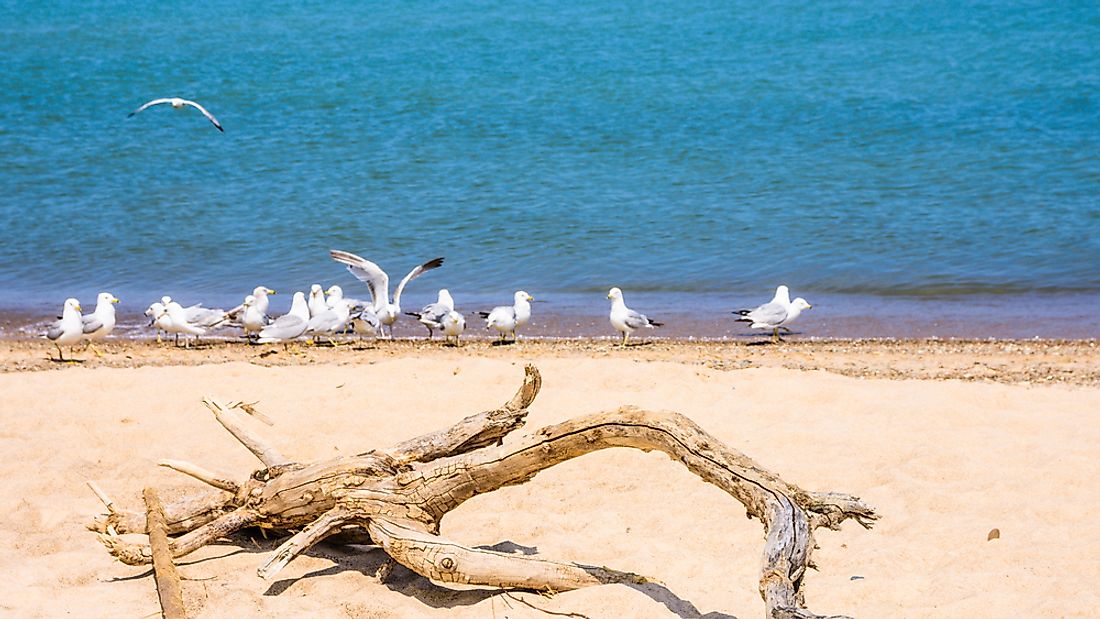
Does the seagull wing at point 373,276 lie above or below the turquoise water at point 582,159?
below

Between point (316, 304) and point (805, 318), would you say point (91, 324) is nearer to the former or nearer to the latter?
point (316, 304)

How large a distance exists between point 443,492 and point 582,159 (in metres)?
17.4

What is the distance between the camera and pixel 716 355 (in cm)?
1042

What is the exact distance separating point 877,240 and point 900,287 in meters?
2.11

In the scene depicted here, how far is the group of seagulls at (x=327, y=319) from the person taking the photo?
456 inches

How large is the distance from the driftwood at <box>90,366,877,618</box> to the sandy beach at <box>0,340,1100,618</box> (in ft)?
0.48

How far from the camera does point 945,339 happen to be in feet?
36.2

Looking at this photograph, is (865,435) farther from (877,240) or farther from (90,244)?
(90,244)

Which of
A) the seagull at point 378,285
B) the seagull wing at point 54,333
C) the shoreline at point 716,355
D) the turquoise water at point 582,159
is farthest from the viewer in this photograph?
the turquoise water at point 582,159

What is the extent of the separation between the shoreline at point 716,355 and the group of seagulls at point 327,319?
19cm

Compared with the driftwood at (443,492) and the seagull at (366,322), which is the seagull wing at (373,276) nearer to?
the seagull at (366,322)

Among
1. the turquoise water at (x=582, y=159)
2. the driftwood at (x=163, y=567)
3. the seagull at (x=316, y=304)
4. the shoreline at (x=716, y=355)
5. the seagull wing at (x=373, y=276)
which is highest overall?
the turquoise water at (x=582, y=159)

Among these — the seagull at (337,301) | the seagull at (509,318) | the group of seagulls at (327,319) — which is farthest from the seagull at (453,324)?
the seagull at (337,301)

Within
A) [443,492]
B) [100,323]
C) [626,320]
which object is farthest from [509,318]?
[443,492]
